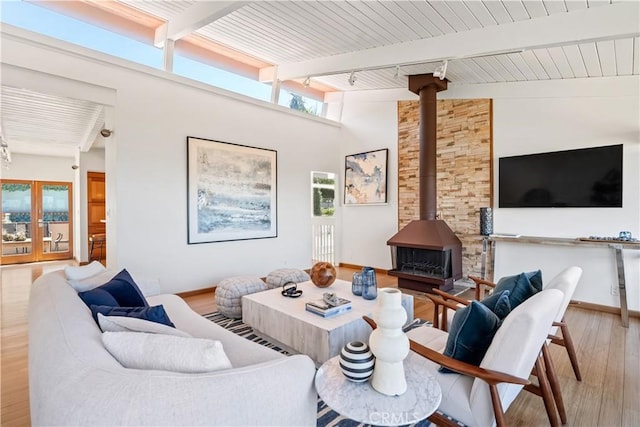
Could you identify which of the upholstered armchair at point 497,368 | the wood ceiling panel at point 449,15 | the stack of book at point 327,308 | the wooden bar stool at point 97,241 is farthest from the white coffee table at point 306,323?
the wooden bar stool at point 97,241

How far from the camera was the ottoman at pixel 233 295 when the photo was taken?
11.1 ft

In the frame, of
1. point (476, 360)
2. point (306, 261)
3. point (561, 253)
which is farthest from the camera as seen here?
point (306, 261)

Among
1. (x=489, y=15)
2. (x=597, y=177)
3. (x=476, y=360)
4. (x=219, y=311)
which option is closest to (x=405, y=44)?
(x=489, y=15)

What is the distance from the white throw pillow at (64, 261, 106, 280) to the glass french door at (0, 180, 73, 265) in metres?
6.88

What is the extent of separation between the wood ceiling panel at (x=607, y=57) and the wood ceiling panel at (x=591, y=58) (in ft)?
0.10

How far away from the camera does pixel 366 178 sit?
6.12 metres

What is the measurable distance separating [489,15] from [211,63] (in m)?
3.66

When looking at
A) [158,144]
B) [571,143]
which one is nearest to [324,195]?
[158,144]

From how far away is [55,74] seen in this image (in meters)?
3.38

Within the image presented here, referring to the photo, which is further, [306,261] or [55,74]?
[306,261]

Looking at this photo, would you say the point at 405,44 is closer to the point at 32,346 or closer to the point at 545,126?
the point at 545,126

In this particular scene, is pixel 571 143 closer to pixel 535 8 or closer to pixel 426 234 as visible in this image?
pixel 535 8

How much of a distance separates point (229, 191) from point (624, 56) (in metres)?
5.09

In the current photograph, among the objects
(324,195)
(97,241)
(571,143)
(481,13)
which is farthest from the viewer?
(97,241)
